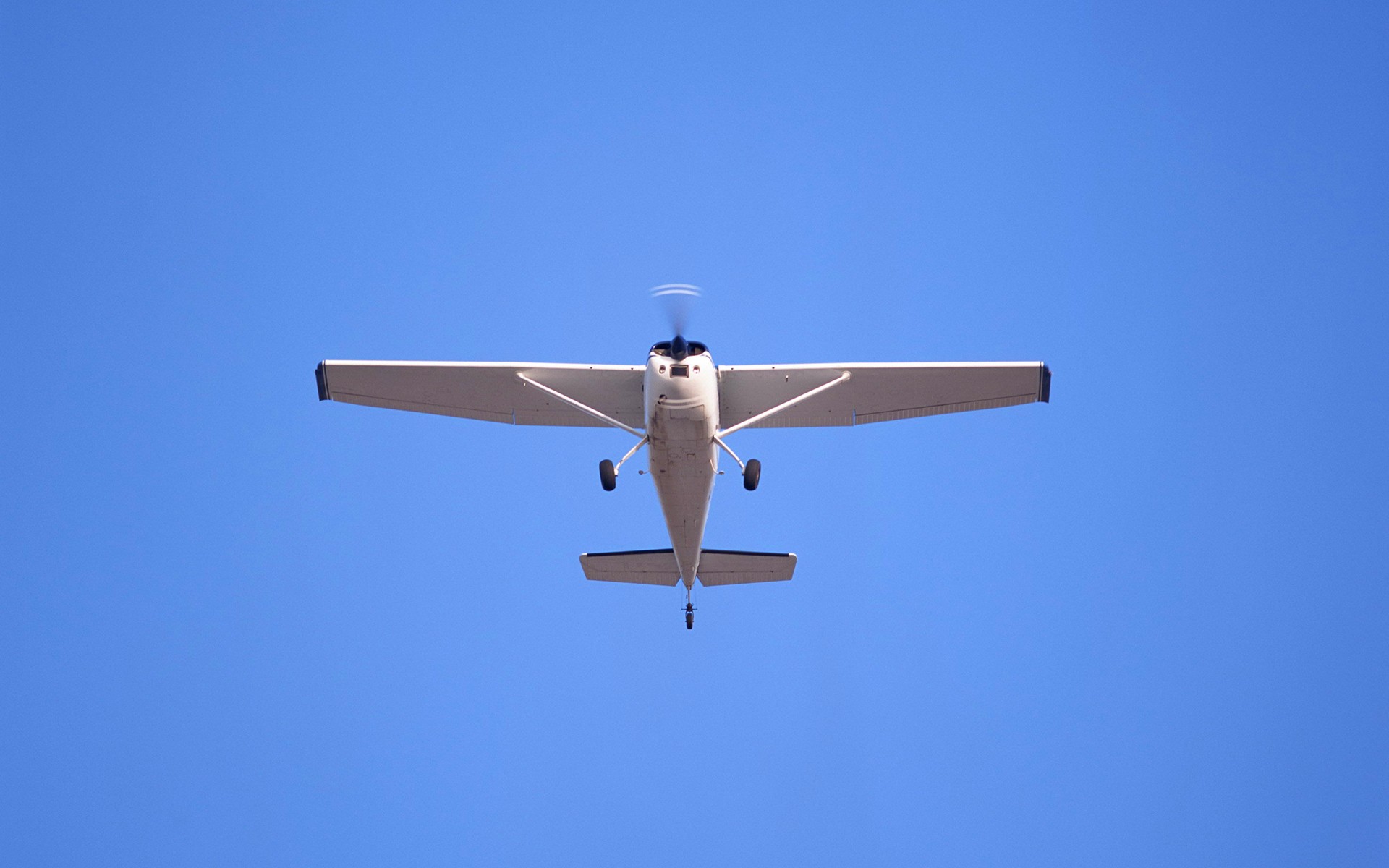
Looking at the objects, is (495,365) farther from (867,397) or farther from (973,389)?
(973,389)

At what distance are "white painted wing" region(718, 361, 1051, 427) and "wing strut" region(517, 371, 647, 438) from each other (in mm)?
398

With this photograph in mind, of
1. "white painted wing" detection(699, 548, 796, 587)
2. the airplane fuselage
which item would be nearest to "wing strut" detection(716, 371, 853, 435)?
the airplane fuselage

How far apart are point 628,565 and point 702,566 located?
1190mm

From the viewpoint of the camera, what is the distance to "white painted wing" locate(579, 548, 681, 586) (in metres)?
20.2

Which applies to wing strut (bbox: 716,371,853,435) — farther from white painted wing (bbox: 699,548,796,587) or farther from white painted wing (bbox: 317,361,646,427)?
white painted wing (bbox: 699,548,796,587)

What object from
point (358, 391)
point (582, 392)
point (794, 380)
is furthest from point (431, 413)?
point (794, 380)

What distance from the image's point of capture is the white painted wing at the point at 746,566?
20219 mm

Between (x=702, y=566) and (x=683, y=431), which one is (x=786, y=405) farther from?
(x=702, y=566)

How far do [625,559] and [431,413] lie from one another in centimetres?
385

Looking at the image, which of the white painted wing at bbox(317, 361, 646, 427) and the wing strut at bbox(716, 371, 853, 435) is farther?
the white painted wing at bbox(317, 361, 646, 427)

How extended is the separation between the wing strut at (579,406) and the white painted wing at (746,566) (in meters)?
2.60

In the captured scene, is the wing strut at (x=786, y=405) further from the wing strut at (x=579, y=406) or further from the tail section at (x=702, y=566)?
the tail section at (x=702, y=566)

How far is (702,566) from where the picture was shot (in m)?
20.3

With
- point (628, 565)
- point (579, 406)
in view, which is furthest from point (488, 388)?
point (628, 565)
